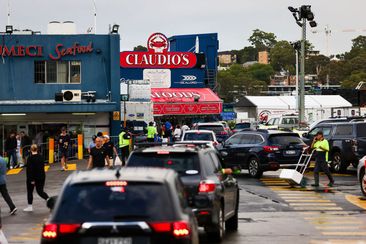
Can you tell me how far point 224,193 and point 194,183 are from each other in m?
1.08

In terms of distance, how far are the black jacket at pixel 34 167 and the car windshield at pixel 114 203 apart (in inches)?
452

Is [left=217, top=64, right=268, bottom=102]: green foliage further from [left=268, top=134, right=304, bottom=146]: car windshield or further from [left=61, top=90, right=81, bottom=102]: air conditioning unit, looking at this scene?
[left=268, top=134, right=304, bottom=146]: car windshield

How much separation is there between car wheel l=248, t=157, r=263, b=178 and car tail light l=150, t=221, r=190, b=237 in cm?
2044

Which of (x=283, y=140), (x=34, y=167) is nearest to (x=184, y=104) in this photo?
(x=283, y=140)

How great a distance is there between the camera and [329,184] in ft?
84.0

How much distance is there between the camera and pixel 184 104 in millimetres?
63719

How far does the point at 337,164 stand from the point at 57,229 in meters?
23.6

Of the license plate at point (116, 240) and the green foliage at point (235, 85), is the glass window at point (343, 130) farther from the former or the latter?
the green foliage at point (235, 85)

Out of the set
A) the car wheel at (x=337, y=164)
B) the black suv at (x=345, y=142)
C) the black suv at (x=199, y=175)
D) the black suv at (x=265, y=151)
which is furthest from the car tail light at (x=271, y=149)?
the black suv at (x=199, y=175)

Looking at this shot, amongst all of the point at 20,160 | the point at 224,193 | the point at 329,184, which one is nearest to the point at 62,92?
the point at 20,160

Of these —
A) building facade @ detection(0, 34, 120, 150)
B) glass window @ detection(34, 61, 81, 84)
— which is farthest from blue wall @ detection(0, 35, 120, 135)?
glass window @ detection(34, 61, 81, 84)

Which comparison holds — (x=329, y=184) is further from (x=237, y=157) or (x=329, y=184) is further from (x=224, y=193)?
(x=224, y=193)

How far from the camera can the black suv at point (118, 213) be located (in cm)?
825

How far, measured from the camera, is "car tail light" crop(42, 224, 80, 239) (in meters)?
8.27
